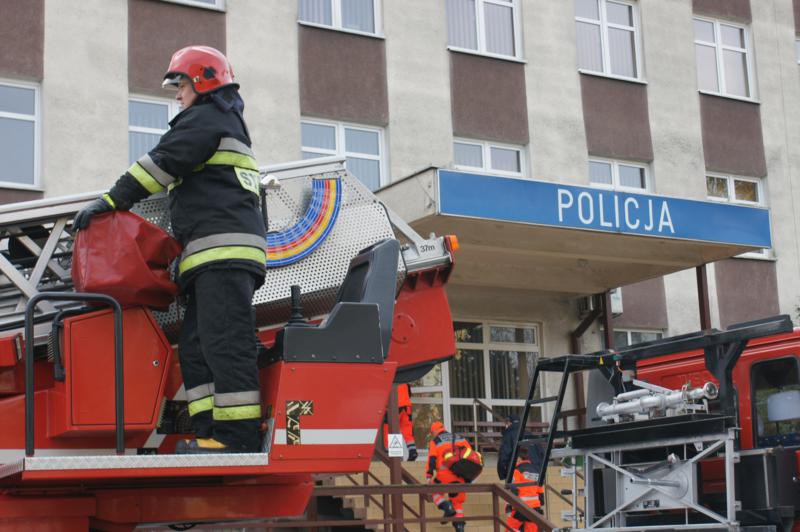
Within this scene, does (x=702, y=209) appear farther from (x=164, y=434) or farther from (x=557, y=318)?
(x=164, y=434)

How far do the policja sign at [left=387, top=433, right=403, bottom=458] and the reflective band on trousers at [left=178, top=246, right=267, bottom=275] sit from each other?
763cm

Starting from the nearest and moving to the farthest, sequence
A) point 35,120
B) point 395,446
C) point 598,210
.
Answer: point 395,446 → point 598,210 → point 35,120

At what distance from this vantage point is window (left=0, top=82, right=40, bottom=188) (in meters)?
16.2

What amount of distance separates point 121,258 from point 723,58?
20266 mm

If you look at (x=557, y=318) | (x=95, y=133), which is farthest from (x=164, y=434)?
(x=557, y=318)

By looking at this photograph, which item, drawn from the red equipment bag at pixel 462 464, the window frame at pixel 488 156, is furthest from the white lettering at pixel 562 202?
the window frame at pixel 488 156

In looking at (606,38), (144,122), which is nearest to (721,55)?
(606,38)

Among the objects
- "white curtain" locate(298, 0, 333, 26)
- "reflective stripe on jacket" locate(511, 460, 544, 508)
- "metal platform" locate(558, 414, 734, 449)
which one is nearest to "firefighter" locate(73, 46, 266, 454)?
"metal platform" locate(558, 414, 734, 449)

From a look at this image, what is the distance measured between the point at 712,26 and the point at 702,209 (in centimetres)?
811

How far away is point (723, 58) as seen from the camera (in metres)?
23.7

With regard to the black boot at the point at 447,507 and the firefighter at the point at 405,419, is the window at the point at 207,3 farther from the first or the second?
the black boot at the point at 447,507

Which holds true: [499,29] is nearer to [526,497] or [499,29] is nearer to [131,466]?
[526,497]

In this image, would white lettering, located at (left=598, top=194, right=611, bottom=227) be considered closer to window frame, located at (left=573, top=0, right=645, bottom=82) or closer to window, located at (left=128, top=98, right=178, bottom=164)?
window frame, located at (left=573, top=0, right=645, bottom=82)

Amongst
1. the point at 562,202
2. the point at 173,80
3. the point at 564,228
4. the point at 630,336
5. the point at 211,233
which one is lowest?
the point at 211,233
